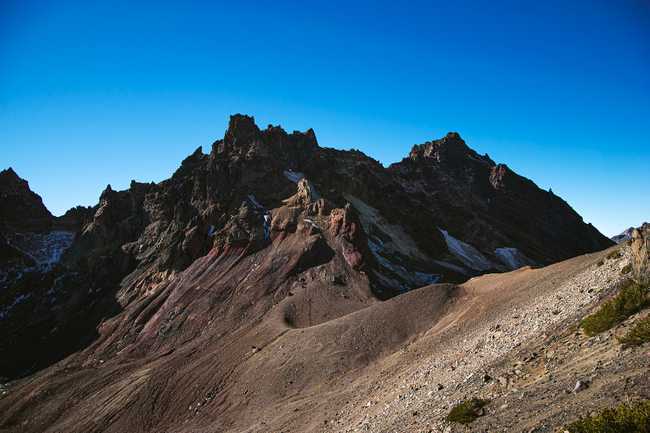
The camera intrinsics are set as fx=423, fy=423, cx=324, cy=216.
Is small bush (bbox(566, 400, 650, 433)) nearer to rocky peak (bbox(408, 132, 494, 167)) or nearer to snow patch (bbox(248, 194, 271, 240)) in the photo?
snow patch (bbox(248, 194, 271, 240))

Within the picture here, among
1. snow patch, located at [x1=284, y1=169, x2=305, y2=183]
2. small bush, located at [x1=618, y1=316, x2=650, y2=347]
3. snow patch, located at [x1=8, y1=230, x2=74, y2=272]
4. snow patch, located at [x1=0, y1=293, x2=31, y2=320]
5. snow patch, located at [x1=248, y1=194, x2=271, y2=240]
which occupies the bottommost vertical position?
small bush, located at [x1=618, y1=316, x2=650, y2=347]

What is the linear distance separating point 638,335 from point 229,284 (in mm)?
59823

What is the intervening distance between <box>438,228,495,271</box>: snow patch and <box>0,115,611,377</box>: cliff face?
0.57m

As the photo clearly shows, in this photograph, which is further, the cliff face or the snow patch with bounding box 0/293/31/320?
the snow patch with bounding box 0/293/31/320

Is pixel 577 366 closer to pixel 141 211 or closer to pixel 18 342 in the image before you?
pixel 18 342

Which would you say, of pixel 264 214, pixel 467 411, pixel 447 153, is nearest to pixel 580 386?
pixel 467 411

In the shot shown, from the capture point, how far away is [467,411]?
14289mm

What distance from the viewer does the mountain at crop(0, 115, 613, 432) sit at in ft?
139

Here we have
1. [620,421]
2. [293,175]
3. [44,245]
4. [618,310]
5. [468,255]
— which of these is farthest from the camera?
[44,245]

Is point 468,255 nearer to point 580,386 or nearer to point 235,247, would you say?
point 235,247

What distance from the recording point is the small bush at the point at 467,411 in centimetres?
1401

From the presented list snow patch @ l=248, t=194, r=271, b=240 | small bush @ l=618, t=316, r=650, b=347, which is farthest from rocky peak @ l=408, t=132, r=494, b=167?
small bush @ l=618, t=316, r=650, b=347

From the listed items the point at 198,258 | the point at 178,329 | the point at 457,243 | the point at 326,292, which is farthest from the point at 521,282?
the point at 457,243

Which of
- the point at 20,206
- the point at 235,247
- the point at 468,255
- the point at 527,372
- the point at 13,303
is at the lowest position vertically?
the point at 527,372
